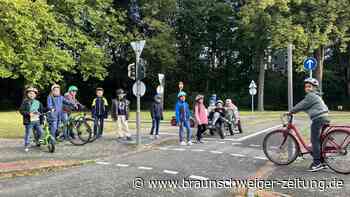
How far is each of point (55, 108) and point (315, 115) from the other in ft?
24.3

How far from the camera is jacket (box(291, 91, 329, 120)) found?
8758mm

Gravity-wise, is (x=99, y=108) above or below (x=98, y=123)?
above

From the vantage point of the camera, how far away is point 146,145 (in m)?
13.5

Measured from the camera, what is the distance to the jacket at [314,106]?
8758 mm

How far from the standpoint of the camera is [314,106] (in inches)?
348

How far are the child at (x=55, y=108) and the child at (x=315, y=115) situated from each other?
22.7ft

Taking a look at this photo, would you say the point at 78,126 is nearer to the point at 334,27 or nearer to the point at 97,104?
the point at 97,104

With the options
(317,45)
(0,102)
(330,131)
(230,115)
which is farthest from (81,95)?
(330,131)

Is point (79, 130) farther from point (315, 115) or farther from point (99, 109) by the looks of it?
point (315, 115)

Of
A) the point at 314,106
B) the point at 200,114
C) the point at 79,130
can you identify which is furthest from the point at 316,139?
the point at 79,130

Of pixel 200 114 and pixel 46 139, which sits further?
pixel 200 114

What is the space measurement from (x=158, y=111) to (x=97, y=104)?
2.12 metres

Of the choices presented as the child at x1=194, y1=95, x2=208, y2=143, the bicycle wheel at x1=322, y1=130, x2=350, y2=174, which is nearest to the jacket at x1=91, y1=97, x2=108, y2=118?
the child at x1=194, y1=95, x2=208, y2=143

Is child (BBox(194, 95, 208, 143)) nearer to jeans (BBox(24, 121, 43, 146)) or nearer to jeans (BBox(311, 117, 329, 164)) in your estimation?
jeans (BBox(24, 121, 43, 146))
